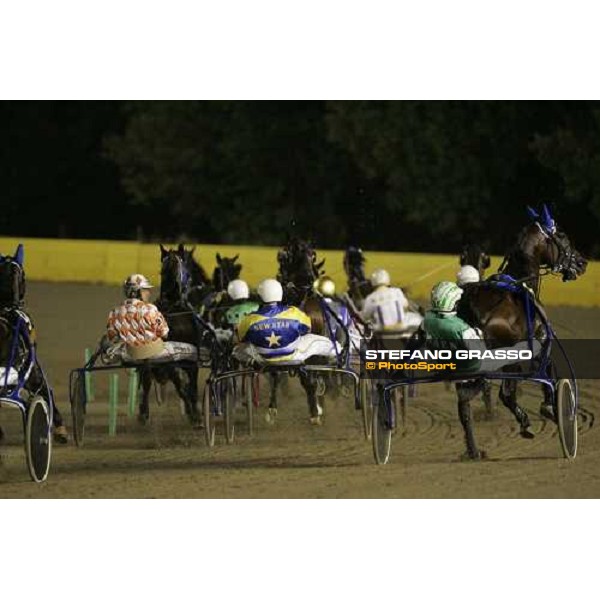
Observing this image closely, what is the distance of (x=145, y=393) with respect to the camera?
57.6 ft

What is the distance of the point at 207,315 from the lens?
19.2 metres

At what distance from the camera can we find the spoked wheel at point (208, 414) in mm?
15953

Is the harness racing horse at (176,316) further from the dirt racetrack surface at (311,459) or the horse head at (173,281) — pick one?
the dirt racetrack surface at (311,459)

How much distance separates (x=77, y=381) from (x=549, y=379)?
434 cm

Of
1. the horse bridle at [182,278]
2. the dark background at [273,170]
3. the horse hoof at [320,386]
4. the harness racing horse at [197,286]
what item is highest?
the dark background at [273,170]

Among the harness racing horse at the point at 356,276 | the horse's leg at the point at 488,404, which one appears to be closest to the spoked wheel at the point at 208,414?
the horse's leg at the point at 488,404

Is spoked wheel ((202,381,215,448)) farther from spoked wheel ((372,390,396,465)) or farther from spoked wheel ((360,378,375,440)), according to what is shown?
spoked wheel ((372,390,396,465))

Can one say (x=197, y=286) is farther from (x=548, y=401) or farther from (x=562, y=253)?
(x=548, y=401)

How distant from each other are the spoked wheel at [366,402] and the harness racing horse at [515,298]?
44.5 inches

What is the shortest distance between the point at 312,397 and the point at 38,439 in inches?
135

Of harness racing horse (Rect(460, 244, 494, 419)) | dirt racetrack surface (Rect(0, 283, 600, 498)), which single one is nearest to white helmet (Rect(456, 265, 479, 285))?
harness racing horse (Rect(460, 244, 494, 419))

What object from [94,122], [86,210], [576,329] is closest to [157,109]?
[94,122]

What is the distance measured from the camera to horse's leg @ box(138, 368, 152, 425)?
17281 millimetres

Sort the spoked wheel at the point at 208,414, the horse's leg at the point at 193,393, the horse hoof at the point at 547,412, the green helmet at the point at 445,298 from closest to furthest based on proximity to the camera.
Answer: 1. the green helmet at the point at 445,298
2. the horse hoof at the point at 547,412
3. the spoked wheel at the point at 208,414
4. the horse's leg at the point at 193,393
